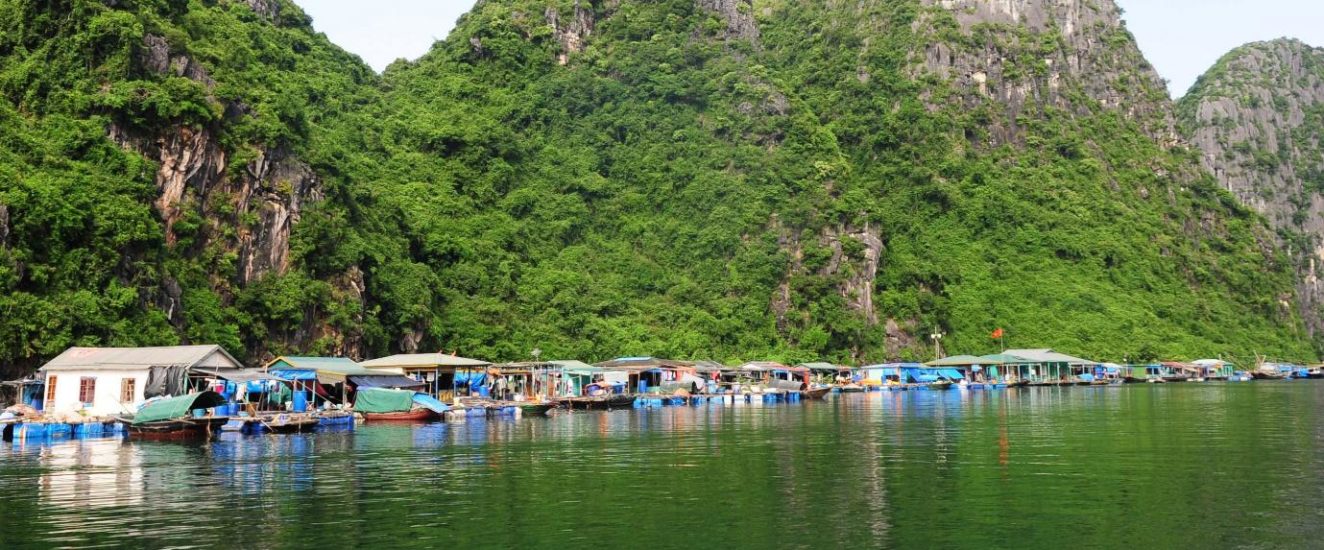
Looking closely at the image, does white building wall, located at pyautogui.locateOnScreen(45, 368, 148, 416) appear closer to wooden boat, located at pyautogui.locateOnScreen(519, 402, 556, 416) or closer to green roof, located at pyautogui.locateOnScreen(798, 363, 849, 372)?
wooden boat, located at pyautogui.locateOnScreen(519, 402, 556, 416)

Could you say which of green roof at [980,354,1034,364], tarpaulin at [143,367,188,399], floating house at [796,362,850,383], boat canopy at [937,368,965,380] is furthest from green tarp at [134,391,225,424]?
green roof at [980,354,1034,364]

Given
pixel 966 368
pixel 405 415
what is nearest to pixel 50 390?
pixel 405 415

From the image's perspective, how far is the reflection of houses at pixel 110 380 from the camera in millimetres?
45906

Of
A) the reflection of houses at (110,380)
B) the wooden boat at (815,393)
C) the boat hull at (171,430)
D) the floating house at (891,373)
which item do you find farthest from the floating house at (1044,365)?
the boat hull at (171,430)

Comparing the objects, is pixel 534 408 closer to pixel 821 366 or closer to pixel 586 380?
pixel 586 380

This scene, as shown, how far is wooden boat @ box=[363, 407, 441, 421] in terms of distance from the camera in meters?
51.8

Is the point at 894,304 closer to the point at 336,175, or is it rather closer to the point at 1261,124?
the point at 336,175

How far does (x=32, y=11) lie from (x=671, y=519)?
6238cm

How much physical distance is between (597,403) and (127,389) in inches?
1147

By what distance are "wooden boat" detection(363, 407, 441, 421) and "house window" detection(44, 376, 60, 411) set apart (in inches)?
528

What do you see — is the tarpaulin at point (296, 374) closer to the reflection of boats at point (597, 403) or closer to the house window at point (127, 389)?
the house window at point (127, 389)

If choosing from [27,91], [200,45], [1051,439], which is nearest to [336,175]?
[200,45]

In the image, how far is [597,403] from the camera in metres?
67.8

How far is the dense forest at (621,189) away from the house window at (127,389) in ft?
19.9
